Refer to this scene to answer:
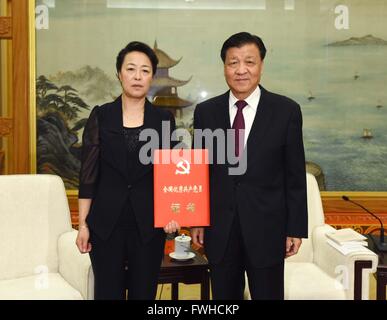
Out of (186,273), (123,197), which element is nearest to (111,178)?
(123,197)

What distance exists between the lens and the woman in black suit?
2002 millimetres

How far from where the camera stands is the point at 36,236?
286cm

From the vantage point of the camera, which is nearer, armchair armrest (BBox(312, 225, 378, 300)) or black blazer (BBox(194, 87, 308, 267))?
black blazer (BBox(194, 87, 308, 267))

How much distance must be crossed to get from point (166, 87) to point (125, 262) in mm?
1976

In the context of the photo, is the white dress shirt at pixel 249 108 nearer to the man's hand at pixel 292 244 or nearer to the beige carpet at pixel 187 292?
the man's hand at pixel 292 244

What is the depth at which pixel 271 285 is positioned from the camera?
6.63ft

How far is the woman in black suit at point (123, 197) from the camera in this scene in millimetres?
2002

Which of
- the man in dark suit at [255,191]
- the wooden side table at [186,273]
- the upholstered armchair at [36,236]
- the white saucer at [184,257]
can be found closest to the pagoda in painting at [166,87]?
the upholstered armchair at [36,236]

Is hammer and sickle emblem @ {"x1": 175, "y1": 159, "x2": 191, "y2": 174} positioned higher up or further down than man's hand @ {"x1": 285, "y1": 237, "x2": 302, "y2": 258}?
higher up

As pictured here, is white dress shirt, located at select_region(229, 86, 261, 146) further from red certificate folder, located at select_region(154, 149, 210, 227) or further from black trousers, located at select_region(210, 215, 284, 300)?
black trousers, located at select_region(210, 215, 284, 300)

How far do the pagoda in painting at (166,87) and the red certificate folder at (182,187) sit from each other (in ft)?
5.77

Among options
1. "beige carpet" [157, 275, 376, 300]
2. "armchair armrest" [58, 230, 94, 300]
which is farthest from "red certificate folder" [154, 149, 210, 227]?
"beige carpet" [157, 275, 376, 300]

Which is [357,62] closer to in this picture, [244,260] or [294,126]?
[294,126]

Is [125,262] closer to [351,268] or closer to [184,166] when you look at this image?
[184,166]
